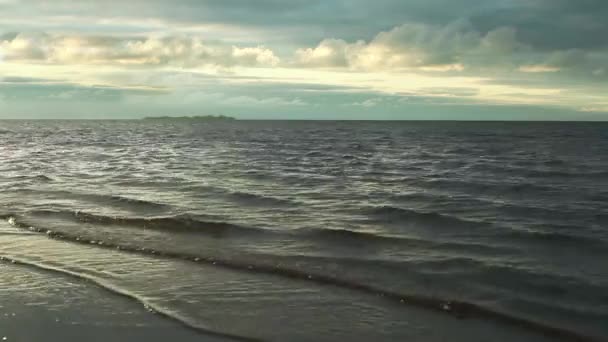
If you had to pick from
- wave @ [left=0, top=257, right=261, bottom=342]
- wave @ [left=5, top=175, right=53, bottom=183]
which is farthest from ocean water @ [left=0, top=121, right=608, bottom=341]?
wave @ [left=5, top=175, right=53, bottom=183]

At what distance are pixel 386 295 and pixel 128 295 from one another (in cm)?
401

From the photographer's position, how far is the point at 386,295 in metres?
8.80

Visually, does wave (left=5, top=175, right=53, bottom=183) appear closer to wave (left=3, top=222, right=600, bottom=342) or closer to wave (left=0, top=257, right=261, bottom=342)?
wave (left=3, top=222, right=600, bottom=342)

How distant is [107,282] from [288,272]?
310cm

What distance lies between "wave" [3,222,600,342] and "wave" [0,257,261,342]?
3 cm

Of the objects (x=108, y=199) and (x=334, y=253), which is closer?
(x=334, y=253)

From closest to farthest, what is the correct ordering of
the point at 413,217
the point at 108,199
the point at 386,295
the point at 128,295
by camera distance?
the point at 128,295
the point at 386,295
the point at 413,217
the point at 108,199

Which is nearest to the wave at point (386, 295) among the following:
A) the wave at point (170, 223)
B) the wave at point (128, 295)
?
the wave at point (128, 295)

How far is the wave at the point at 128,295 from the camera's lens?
7.09 m

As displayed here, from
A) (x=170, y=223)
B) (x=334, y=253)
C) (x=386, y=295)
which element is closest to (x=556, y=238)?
(x=334, y=253)

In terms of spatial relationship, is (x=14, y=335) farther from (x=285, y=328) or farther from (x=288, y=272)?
(x=288, y=272)

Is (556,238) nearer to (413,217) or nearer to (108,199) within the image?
(413,217)

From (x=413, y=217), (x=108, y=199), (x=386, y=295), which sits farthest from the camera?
(x=108, y=199)

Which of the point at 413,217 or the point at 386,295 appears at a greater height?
the point at 413,217
